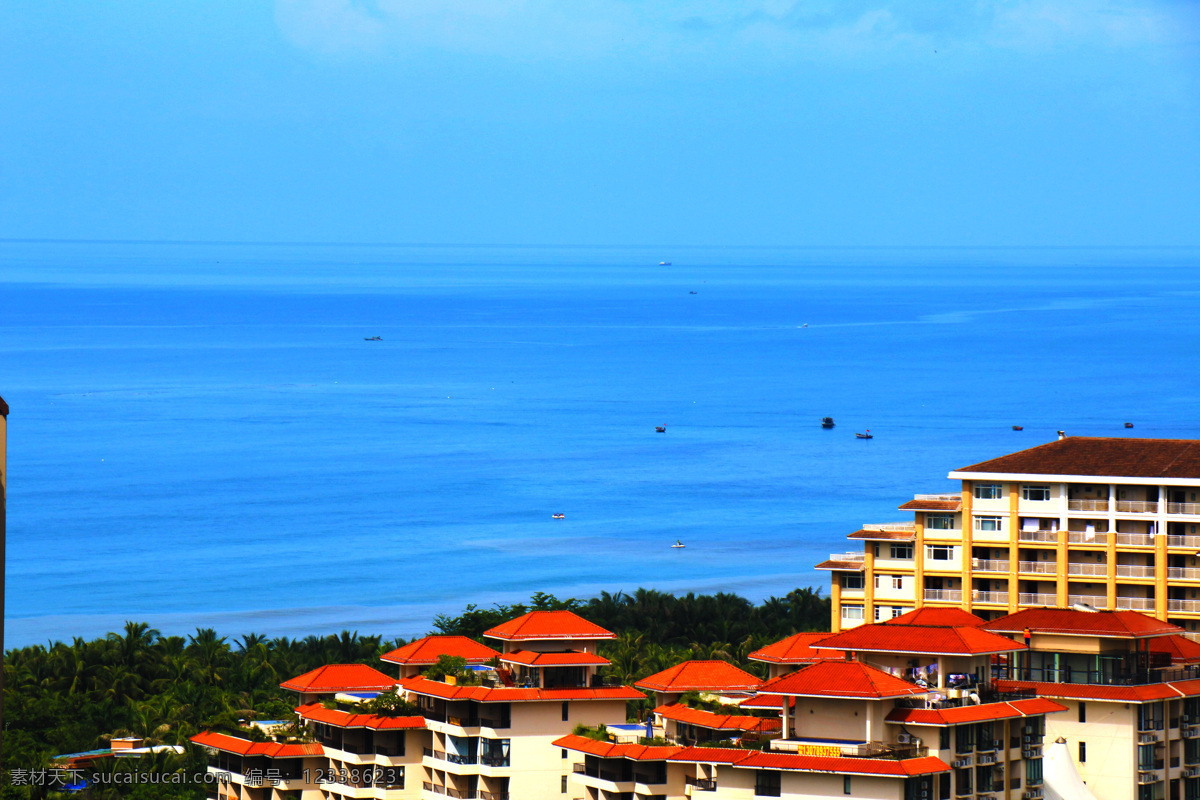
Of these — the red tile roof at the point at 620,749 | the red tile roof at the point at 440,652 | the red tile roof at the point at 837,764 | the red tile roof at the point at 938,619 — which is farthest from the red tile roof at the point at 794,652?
the red tile roof at the point at 440,652

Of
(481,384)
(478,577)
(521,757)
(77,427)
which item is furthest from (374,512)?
(521,757)

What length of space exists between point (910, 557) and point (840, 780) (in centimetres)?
1937

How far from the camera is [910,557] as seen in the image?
152ft

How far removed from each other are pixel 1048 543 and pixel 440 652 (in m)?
16.4

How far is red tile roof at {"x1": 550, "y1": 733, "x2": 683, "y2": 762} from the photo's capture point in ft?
102

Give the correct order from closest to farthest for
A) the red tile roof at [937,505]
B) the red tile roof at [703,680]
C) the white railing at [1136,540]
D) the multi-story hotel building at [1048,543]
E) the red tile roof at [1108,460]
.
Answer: the red tile roof at [703,680] → the multi-story hotel building at [1048,543] → the white railing at [1136,540] → the red tile roof at [1108,460] → the red tile roof at [937,505]

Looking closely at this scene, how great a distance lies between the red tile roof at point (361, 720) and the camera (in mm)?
34406

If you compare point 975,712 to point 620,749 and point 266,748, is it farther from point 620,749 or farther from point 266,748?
point 266,748

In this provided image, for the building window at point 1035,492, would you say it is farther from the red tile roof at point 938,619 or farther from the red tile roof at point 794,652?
the red tile roof at point 794,652

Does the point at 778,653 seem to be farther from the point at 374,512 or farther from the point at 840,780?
the point at 374,512

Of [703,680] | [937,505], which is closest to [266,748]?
[703,680]

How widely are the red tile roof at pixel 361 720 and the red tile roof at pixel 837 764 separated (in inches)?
304

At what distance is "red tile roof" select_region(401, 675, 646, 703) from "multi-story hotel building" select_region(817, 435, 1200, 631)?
497 inches

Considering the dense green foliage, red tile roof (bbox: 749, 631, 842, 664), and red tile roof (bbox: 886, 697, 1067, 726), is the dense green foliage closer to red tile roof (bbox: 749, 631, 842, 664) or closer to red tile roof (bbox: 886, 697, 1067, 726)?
red tile roof (bbox: 749, 631, 842, 664)
